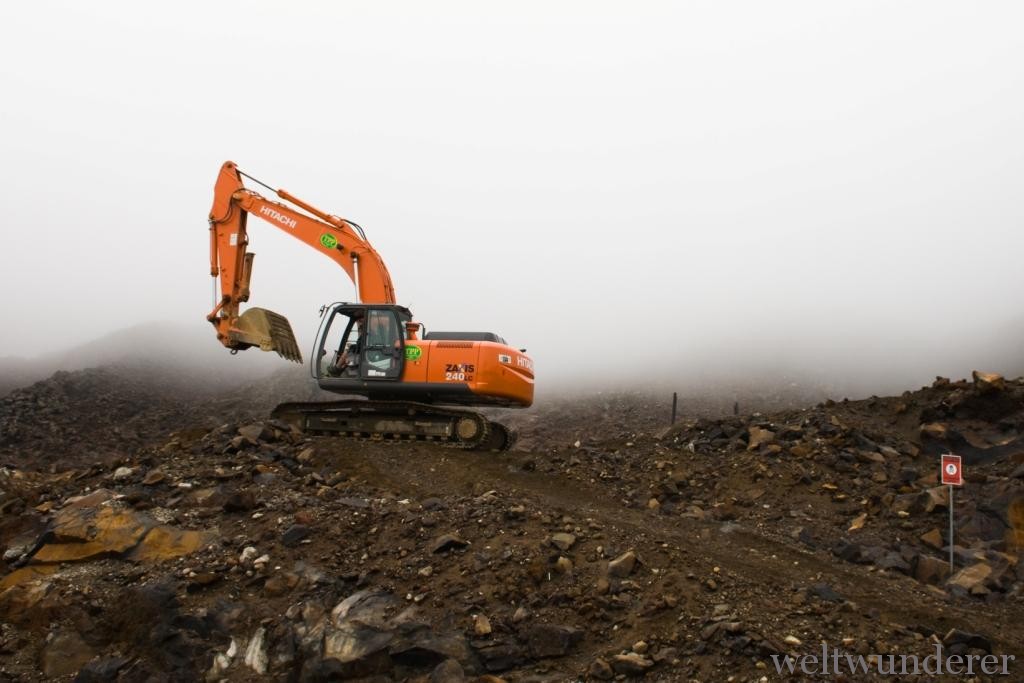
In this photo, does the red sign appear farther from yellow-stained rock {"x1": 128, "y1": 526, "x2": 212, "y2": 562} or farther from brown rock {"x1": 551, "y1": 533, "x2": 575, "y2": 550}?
yellow-stained rock {"x1": 128, "y1": 526, "x2": 212, "y2": 562}

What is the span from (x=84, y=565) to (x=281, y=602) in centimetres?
279

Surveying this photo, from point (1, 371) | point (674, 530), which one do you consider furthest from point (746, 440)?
point (1, 371)

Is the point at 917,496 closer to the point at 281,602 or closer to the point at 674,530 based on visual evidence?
the point at 674,530

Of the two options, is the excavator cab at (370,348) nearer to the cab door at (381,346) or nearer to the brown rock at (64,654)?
the cab door at (381,346)

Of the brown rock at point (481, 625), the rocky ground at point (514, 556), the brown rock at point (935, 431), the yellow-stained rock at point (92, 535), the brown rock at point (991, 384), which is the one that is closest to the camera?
the rocky ground at point (514, 556)

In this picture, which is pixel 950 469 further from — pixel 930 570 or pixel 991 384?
pixel 991 384

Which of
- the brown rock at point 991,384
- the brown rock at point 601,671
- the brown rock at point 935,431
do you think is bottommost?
the brown rock at point 601,671

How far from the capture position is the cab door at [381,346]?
1389 cm

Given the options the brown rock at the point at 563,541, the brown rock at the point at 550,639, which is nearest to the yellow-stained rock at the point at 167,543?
the brown rock at the point at 563,541

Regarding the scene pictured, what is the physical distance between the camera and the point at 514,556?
26.0 feet

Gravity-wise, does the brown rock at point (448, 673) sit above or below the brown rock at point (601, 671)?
below

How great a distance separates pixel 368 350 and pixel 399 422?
1.53 m
